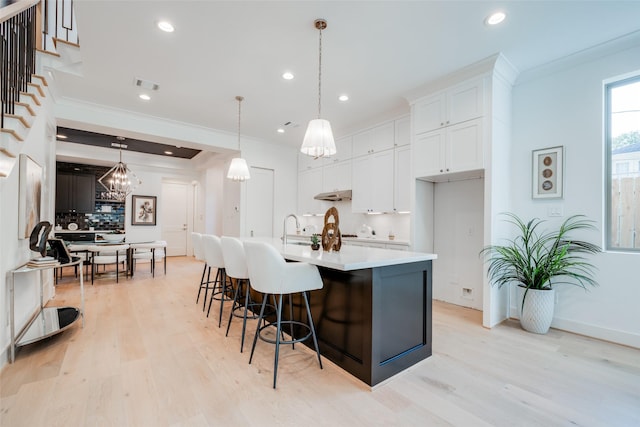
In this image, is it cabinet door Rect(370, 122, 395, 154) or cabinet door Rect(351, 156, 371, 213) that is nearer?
cabinet door Rect(370, 122, 395, 154)

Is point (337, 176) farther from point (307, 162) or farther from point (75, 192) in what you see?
point (75, 192)

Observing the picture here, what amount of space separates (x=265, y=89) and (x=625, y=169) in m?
3.94

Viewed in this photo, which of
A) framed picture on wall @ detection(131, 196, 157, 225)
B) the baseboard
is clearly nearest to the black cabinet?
framed picture on wall @ detection(131, 196, 157, 225)

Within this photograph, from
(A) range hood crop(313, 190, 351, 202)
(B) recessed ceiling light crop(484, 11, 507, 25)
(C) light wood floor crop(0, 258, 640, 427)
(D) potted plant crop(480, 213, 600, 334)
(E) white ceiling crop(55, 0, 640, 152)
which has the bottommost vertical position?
(C) light wood floor crop(0, 258, 640, 427)

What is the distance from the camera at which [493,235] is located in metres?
3.16

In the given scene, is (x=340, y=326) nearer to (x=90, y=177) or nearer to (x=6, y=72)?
(x=6, y=72)

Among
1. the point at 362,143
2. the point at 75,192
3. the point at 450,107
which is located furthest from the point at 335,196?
the point at 75,192

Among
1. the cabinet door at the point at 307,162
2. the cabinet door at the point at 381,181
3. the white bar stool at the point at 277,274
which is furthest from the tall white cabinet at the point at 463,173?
the cabinet door at the point at 307,162

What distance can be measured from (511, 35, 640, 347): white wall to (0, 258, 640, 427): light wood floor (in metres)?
0.25

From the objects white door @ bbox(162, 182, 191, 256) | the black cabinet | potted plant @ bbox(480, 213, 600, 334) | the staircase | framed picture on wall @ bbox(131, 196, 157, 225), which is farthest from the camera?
white door @ bbox(162, 182, 191, 256)

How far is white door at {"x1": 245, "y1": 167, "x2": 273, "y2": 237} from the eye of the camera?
19.0 ft

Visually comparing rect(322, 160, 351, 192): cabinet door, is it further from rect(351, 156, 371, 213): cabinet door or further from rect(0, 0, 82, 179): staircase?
rect(0, 0, 82, 179): staircase

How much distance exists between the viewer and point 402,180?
423 cm

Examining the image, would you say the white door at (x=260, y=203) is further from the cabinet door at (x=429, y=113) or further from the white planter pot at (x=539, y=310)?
the white planter pot at (x=539, y=310)
